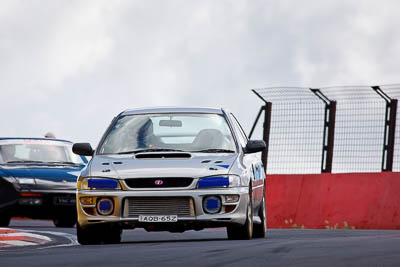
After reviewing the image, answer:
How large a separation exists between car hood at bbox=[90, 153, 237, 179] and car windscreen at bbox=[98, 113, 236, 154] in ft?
1.26

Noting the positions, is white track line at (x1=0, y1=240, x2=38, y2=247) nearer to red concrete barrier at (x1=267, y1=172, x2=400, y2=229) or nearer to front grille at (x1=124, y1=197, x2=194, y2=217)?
front grille at (x1=124, y1=197, x2=194, y2=217)

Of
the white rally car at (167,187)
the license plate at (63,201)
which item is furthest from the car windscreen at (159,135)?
the license plate at (63,201)

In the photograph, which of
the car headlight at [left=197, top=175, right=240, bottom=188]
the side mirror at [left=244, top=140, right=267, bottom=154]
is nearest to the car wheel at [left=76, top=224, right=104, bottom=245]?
the car headlight at [left=197, top=175, right=240, bottom=188]

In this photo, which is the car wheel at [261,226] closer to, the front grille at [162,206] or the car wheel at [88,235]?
the front grille at [162,206]

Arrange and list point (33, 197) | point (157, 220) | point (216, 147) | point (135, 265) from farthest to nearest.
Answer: point (33, 197)
point (216, 147)
point (157, 220)
point (135, 265)

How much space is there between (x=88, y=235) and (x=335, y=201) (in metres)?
6.70

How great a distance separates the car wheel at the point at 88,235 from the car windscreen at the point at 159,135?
93 centimetres

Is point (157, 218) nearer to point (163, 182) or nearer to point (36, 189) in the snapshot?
point (163, 182)

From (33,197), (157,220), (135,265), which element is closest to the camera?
(135,265)

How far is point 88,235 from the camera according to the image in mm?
13250

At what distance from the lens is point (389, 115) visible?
18.8m

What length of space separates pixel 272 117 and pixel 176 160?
283 inches

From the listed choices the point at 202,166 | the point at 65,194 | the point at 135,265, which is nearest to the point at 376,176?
the point at 65,194

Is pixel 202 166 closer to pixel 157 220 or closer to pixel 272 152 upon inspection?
pixel 157 220
